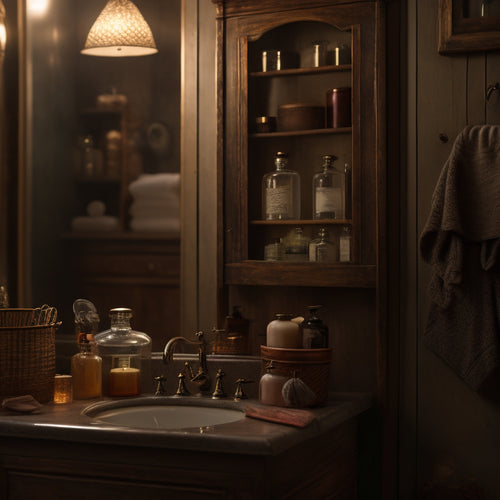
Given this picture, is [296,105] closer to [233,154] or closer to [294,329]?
[233,154]

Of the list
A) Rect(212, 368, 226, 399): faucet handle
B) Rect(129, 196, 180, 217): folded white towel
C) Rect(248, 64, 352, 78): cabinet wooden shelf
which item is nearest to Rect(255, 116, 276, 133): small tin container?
Rect(248, 64, 352, 78): cabinet wooden shelf

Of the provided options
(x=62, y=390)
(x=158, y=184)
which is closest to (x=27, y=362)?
(x=62, y=390)

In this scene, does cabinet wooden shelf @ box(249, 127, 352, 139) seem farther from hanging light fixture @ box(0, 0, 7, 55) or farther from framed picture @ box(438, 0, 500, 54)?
hanging light fixture @ box(0, 0, 7, 55)

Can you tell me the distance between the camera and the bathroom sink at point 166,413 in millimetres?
2205

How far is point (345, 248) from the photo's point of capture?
2.34 metres

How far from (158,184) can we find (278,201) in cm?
41

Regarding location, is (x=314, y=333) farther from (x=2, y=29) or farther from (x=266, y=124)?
(x=2, y=29)

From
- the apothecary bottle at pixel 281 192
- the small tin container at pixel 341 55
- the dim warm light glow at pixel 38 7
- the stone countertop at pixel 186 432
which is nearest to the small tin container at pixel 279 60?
the small tin container at pixel 341 55

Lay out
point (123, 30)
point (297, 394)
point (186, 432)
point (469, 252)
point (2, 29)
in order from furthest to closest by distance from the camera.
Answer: point (2, 29) → point (123, 30) → point (469, 252) → point (297, 394) → point (186, 432)

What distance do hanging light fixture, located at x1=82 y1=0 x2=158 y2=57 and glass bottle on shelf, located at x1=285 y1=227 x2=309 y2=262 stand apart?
0.74 m

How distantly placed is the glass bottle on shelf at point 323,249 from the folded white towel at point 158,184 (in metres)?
0.49

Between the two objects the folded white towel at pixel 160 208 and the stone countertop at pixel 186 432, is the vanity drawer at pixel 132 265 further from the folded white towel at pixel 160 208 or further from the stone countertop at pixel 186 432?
the stone countertop at pixel 186 432

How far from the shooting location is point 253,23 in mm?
2422

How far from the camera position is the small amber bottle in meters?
2.32
